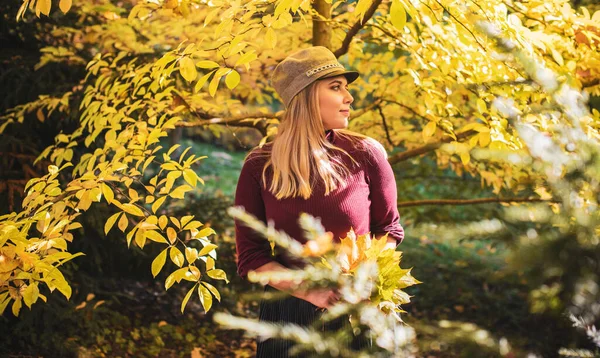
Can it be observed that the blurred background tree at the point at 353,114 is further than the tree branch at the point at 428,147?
No

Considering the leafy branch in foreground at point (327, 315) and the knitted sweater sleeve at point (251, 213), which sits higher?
the leafy branch in foreground at point (327, 315)

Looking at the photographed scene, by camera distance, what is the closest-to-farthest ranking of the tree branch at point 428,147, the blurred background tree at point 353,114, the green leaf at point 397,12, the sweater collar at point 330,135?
the blurred background tree at point 353,114 < the green leaf at point 397,12 < the sweater collar at point 330,135 < the tree branch at point 428,147

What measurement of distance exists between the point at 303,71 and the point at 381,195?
1.95 ft

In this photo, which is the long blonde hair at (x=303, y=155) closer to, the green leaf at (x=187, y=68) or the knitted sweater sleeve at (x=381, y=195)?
the knitted sweater sleeve at (x=381, y=195)

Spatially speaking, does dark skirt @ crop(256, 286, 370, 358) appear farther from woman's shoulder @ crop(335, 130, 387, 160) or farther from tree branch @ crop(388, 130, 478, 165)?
tree branch @ crop(388, 130, 478, 165)

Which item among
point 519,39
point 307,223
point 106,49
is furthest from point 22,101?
point 307,223

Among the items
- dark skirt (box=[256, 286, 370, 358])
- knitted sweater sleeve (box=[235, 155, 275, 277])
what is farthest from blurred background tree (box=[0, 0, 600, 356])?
dark skirt (box=[256, 286, 370, 358])

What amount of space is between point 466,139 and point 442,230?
114 inches

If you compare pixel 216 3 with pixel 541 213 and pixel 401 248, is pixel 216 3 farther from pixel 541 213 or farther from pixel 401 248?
pixel 401 248

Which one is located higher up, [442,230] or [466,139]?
[442,230]

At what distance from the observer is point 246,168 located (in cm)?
240

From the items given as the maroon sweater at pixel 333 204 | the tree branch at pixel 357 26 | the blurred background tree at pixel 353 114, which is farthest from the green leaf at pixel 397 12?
the tree branch at pixel 357 26

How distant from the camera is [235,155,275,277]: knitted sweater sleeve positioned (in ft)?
7.75

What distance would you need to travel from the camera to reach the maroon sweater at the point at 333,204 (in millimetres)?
2305
